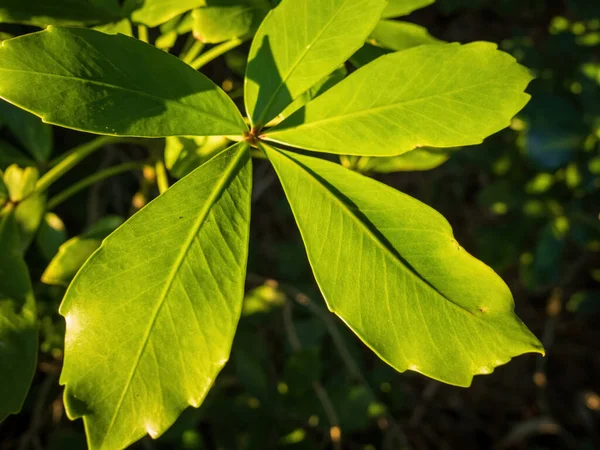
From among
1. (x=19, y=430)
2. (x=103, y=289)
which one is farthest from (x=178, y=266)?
(x=19, y=430)

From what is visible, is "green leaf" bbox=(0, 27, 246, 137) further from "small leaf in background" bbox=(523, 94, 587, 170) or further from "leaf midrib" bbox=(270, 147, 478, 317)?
"small leaf in background" bbox=(523, 94, 587, 170)

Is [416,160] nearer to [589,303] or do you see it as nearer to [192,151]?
[192,151]

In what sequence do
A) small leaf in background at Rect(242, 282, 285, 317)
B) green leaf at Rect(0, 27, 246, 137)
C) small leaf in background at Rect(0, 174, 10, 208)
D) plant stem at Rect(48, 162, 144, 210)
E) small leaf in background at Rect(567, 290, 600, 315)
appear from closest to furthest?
green leaf at Rect(0, 27, 246, 137) < small leaf in background at Rect(0, 174, 10, 208) < plant stem at Rect(48, 162, 144, 210) < small leaf in background at Rect(242, 282, 285, 317) < small leaf in background at Rect(567, 290, 600, 315)

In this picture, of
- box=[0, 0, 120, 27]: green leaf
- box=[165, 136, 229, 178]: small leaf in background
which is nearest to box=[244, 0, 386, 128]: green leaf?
box=[165, 136, 229, 178]: small leaf in background

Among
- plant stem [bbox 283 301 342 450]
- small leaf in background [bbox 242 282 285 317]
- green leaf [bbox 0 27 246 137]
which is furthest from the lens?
small leaf in background [bbox 242 282 285 317]

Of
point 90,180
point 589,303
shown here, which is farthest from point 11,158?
point 589,303

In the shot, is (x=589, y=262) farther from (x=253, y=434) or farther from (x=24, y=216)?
(x=24, y=216)

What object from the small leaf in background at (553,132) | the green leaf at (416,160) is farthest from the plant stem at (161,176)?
the small leaf in background at (553,132)
